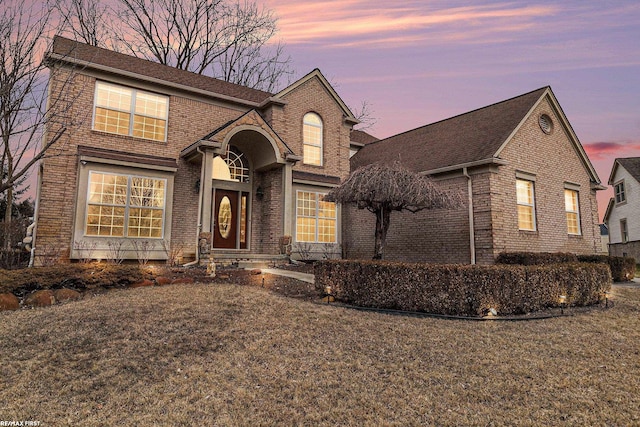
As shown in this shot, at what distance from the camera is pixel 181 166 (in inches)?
506

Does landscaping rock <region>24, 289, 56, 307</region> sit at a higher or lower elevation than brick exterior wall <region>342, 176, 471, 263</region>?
lower

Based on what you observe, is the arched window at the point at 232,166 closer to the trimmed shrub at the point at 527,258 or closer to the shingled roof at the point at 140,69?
the shingled roof at the point at 140,69

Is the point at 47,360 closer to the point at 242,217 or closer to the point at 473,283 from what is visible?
the point at 473,283

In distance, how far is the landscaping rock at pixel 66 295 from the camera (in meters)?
7.14

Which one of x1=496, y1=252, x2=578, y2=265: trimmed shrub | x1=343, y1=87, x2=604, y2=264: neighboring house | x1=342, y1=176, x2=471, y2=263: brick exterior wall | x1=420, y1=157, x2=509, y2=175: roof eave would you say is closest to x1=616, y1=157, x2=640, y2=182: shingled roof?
x1=343, y1=87, x2=604, y2=264: neighboring house

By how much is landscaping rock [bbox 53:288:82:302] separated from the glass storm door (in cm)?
633

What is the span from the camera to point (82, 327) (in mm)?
5336

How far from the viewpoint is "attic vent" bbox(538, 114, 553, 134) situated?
47.5ft

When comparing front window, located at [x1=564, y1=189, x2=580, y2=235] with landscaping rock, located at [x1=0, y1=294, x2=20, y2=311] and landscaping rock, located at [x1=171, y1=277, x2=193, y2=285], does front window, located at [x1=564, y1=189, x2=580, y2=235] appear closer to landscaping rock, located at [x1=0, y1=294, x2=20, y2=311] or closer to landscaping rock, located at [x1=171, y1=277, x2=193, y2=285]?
landscaping rock, located at [x1=171, y1=277, x2=193, y2=285]

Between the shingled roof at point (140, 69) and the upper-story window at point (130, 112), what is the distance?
2.02 ft

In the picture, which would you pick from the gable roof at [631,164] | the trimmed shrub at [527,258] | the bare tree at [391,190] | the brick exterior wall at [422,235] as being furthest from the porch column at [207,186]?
the gable roof at [631,164]

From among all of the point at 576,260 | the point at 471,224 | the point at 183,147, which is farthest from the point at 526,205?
the point at 183,147

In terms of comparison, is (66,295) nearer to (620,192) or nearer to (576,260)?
(576,260)

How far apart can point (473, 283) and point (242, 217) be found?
9.68 m
